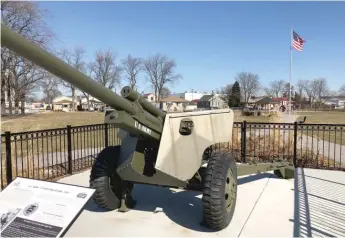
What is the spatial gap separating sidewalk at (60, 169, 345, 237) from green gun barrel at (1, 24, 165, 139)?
131cm

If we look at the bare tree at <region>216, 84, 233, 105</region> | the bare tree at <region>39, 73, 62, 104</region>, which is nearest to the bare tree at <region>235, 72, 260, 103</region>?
the bare tree at <region>216, 84, 233, 105</region>

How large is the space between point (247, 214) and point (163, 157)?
174cm

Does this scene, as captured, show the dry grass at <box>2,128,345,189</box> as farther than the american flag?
No

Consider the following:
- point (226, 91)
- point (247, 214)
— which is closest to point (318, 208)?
point (247, 214)

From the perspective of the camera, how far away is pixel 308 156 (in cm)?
881

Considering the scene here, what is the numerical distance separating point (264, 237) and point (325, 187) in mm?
2751

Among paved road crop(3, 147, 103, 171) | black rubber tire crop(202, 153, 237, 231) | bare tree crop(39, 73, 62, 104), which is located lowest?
paved road crop(3, 147, 103, 171)

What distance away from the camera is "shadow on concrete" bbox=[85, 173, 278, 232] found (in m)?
4.50

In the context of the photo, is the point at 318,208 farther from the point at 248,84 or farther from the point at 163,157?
the point at 248,84

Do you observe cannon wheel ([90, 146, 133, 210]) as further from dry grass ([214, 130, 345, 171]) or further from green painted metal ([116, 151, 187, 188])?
dry grass ([214, 130, 345, 171])

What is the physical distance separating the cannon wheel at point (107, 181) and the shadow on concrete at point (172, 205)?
0.23 metres

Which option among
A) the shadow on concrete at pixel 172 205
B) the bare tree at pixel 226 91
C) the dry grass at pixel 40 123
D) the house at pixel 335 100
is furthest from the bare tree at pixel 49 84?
the house at pixel 335 100

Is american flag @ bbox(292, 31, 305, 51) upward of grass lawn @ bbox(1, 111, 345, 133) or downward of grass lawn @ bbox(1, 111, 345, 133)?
upward

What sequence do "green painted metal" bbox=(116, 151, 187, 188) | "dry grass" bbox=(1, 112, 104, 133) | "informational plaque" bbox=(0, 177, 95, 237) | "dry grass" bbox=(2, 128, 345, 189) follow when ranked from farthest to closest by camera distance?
"dry grass" bbox=(1, 112, 104, 133) < "dry grass" bbox=(2, 128, 345, 189) < "green painted metal" bbox=(116, 151, 187, 188) < "informational plaque" bbox=(0, 177, 95, 237)
